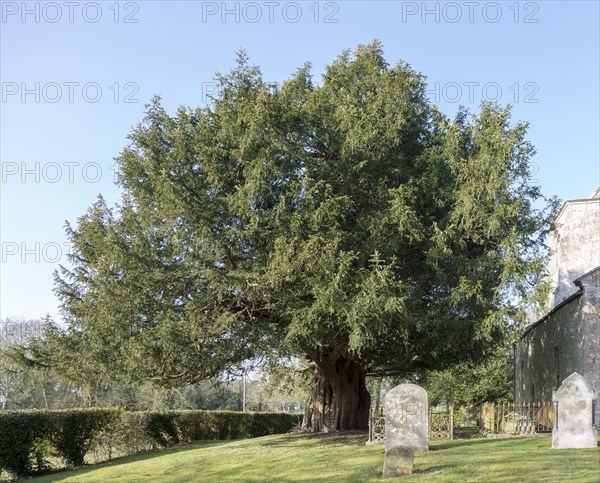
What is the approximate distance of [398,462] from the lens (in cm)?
1282

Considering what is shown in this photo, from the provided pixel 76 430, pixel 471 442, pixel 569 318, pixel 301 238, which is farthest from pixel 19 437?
pixel 569 318

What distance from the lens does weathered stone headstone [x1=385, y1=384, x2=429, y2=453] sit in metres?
15.9

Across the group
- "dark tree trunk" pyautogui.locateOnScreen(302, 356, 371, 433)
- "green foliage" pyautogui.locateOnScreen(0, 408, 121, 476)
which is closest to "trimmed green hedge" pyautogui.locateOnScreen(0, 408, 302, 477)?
"green foliage" pyautogui.locateOnScreen(0, 408, 121, 476)

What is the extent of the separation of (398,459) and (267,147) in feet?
35.3

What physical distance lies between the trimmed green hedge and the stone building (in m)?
15.6

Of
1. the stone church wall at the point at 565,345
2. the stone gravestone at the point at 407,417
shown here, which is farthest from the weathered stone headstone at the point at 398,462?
the stone church wall at the point at 565,345

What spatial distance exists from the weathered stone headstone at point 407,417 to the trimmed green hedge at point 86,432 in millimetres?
11959

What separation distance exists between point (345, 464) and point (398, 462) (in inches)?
113

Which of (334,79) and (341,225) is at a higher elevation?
(334,79)

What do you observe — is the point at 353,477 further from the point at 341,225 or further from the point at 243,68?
the point at 243,68

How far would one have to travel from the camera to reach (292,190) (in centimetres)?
2012

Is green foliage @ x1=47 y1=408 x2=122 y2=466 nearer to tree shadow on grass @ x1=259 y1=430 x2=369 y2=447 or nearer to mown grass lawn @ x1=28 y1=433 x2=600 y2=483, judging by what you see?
mown grass lawn @ x1=28 y1=433 x2=600 y2=483

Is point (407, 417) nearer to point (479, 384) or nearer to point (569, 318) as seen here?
point (569, 318)

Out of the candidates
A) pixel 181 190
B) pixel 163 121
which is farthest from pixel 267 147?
pixel 163 121
